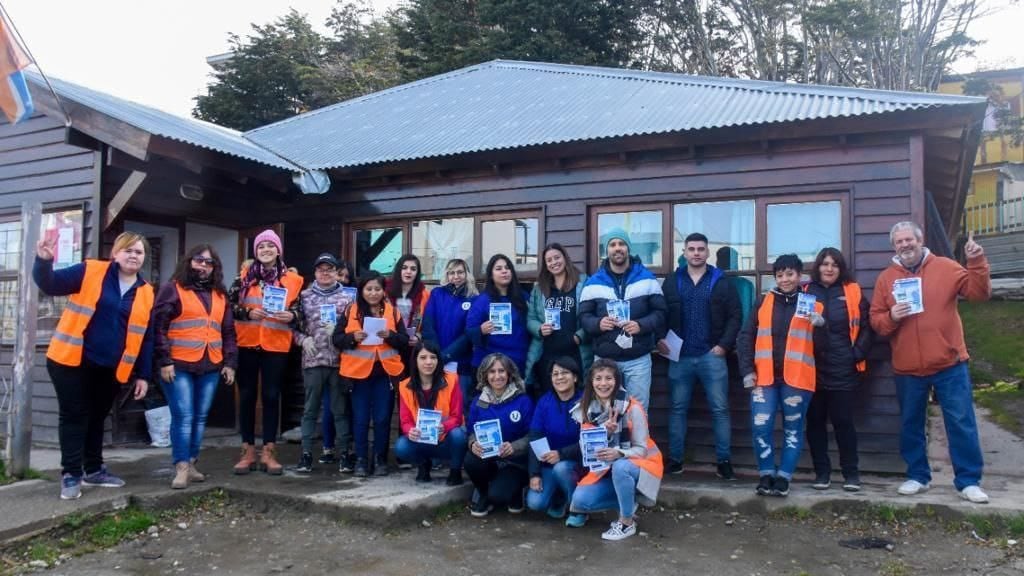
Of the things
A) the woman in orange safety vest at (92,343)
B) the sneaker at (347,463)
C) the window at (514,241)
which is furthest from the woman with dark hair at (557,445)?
the woman in orange safety vest at (92,343)

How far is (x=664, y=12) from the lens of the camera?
21.2 m

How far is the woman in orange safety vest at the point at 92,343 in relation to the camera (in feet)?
15.4

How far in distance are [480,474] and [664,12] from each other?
19.0m

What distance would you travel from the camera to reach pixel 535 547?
436 centimetres

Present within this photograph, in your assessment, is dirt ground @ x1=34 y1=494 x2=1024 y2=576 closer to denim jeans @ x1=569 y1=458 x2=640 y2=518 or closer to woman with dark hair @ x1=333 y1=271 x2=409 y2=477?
denim jeans @ x1=569 y1=458 x2=640 y2=518

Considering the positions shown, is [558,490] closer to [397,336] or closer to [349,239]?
[397,336]

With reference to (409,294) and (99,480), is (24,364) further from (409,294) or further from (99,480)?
(409,294)

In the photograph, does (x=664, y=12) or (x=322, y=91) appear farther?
(x=322, y=91)

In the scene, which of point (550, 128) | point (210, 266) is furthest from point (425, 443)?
point (550, 128)

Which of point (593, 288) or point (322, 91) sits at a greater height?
point (322, 91)

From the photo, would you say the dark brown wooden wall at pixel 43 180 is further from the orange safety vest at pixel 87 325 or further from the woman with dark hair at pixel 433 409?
the woman with dark hair at pixel 433 409

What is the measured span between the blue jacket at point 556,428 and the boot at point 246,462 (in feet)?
7.35

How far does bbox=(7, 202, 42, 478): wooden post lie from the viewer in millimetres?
5309

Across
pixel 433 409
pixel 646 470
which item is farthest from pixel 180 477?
pixel 646 470
